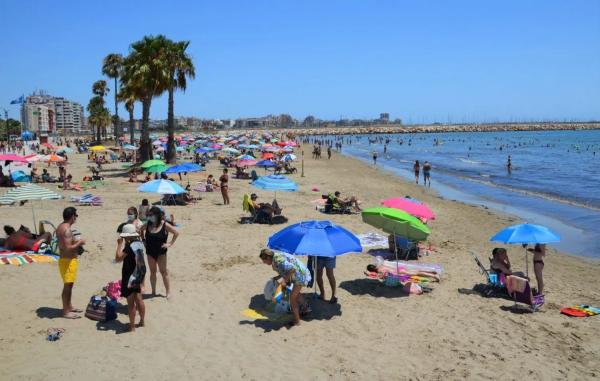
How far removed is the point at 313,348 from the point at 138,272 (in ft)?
7.74

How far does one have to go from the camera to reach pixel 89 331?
20.5ft

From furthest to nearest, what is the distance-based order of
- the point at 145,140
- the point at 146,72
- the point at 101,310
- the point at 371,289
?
the point at 145,140, the point at 146,72, the point at 371,289, the point at 101,310

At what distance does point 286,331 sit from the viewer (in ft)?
21.6

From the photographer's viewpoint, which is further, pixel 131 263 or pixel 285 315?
pixel 285 315

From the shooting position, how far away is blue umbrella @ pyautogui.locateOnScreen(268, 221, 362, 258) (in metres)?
6.74

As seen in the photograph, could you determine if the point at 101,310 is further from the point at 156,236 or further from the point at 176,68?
the point at 176,68

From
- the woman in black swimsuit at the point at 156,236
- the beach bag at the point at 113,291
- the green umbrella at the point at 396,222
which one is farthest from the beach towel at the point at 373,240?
the beach bag at the point at 113,291

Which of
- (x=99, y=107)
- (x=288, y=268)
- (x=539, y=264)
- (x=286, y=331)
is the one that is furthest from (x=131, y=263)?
(x=99, y=107)

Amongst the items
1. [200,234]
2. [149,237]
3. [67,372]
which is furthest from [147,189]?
[67,372]

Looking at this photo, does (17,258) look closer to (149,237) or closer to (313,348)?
(149,237)

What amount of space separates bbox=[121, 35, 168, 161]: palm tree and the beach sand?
55.7 ft

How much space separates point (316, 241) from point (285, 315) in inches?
47.6

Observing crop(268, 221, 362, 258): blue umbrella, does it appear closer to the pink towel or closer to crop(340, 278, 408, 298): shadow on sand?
crop(340, 278, 408, 298): shadow on sand

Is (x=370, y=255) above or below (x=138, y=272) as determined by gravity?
below
